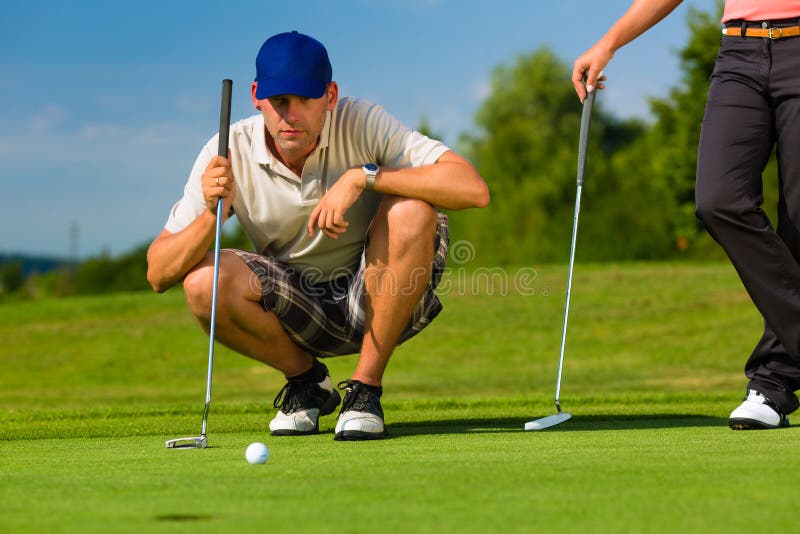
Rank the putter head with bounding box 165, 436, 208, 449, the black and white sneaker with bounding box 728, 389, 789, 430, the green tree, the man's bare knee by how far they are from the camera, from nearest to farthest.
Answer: the putter head with bounding box 165, 436, 208, 449 → the black and white sneaker with bounding box 728, 389, 789, 430 → the man's bare knee → the green tree

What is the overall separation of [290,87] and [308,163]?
0.38 meters

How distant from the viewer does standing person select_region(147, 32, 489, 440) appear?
12.4 feet

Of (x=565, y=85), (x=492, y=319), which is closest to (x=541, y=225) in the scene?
(x=565, y=85)

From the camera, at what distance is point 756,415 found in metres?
3.73

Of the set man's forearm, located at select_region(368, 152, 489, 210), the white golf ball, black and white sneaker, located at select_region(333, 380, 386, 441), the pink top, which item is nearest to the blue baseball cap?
man's forearm, located at select_region(368, 152, 489, 210)

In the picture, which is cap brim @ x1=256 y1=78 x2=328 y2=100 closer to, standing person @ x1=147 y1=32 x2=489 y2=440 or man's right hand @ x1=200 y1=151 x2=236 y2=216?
standing person @ x1=147 y1=32 x2=489 y2=440

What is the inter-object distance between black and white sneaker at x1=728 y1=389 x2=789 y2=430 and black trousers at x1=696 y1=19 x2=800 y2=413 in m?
0.05

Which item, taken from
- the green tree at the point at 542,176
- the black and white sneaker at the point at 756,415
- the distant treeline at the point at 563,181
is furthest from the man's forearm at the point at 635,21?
the green tree at the point at 542,176

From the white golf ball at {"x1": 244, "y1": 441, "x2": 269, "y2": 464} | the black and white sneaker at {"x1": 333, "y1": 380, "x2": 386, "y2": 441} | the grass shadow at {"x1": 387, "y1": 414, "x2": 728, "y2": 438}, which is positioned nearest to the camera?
the white golf ball at {"x1": 244, "y1": 441, "x2": 269, "y2": 464}

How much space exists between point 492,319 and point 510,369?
2519 millimetres

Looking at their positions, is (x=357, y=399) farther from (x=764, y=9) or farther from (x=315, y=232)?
(x=764, y=9)

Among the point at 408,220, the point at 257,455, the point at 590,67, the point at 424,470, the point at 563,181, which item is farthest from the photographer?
the point at 563,181

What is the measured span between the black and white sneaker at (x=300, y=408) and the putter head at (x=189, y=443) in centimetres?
46

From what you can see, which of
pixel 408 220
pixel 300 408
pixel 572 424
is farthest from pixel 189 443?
pixel 572 424
